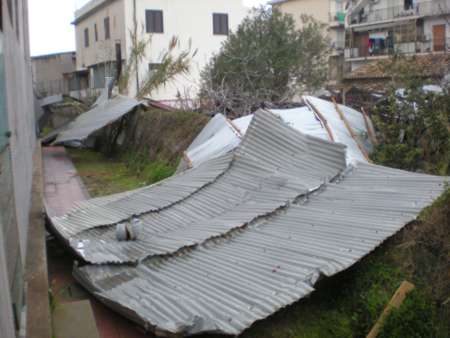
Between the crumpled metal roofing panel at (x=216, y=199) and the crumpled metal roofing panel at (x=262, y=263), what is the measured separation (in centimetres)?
20

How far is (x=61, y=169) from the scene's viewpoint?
15.2 metres

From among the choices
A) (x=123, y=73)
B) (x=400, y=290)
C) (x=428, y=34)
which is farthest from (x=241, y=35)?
(x=428, y=34)

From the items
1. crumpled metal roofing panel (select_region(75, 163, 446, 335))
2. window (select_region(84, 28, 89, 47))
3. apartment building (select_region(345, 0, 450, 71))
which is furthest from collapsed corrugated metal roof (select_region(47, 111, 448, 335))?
window (select_region(84, 28, 89, 47))

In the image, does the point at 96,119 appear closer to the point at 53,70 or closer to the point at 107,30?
the point at 107,30

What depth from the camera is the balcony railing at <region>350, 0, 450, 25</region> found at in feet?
121

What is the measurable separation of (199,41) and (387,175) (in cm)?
2692

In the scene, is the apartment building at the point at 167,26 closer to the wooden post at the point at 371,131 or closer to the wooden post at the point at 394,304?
the wooden post at the point at 371,131

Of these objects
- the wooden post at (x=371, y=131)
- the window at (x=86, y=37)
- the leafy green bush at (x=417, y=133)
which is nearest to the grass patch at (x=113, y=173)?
the wooden post at (x=371, y=131)

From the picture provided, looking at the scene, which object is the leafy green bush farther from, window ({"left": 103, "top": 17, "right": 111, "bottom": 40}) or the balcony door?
the balcony door

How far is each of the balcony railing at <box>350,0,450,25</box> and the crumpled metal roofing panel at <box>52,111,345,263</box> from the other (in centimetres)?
3139

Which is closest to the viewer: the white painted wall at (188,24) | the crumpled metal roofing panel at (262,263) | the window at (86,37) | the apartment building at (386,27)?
the crumpled metal roofing panel at (262,263)

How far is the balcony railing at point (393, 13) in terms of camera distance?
3678cm

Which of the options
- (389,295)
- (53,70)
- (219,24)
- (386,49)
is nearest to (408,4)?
(386,49)

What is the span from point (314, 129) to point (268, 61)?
31.0 ft
